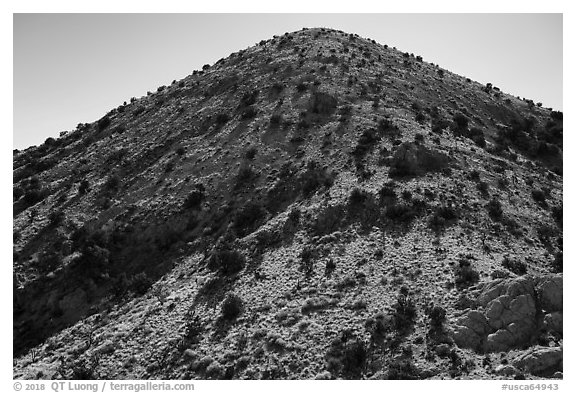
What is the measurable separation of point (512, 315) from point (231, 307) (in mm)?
13175

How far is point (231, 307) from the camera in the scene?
21281mm

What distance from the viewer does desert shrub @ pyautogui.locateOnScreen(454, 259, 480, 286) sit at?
1969 cm

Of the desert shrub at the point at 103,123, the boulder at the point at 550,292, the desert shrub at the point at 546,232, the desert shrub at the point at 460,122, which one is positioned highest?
the desert shrub at the point at 103,123

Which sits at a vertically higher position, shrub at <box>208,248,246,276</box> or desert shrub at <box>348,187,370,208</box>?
desert shrub at <box>348,187,370,208</box>

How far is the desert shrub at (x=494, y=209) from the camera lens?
2627cm

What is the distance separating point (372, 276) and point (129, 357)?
13.0m

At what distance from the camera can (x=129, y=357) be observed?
20391 millimetres

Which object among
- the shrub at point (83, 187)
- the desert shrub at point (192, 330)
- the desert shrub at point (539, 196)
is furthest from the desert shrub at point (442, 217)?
the shrub at point (83, 187)

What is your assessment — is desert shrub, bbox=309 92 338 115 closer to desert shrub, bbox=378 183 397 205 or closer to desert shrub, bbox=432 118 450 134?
desert shrub, bbox=432 118 450 134

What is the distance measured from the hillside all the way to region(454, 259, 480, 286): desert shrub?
143mm

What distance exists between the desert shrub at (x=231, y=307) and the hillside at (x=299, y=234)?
3.4 inches

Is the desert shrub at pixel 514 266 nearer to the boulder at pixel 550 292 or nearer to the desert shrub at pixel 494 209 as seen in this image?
the boulder at pixel 550 292

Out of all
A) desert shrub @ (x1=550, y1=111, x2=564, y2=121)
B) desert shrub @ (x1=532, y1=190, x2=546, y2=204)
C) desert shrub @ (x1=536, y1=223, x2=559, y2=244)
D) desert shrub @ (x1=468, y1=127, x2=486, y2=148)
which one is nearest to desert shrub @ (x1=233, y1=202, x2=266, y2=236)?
desert shrub @ (x1=536, y1=223, x2=559, y2=244)

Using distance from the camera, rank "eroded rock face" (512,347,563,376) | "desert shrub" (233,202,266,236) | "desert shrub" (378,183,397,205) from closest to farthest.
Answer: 1. "eroded rock face" (512,347,563,376)
2. "desert shrub" (378,183,397,205)
3. "desert shrub" (233,202,266,236)
